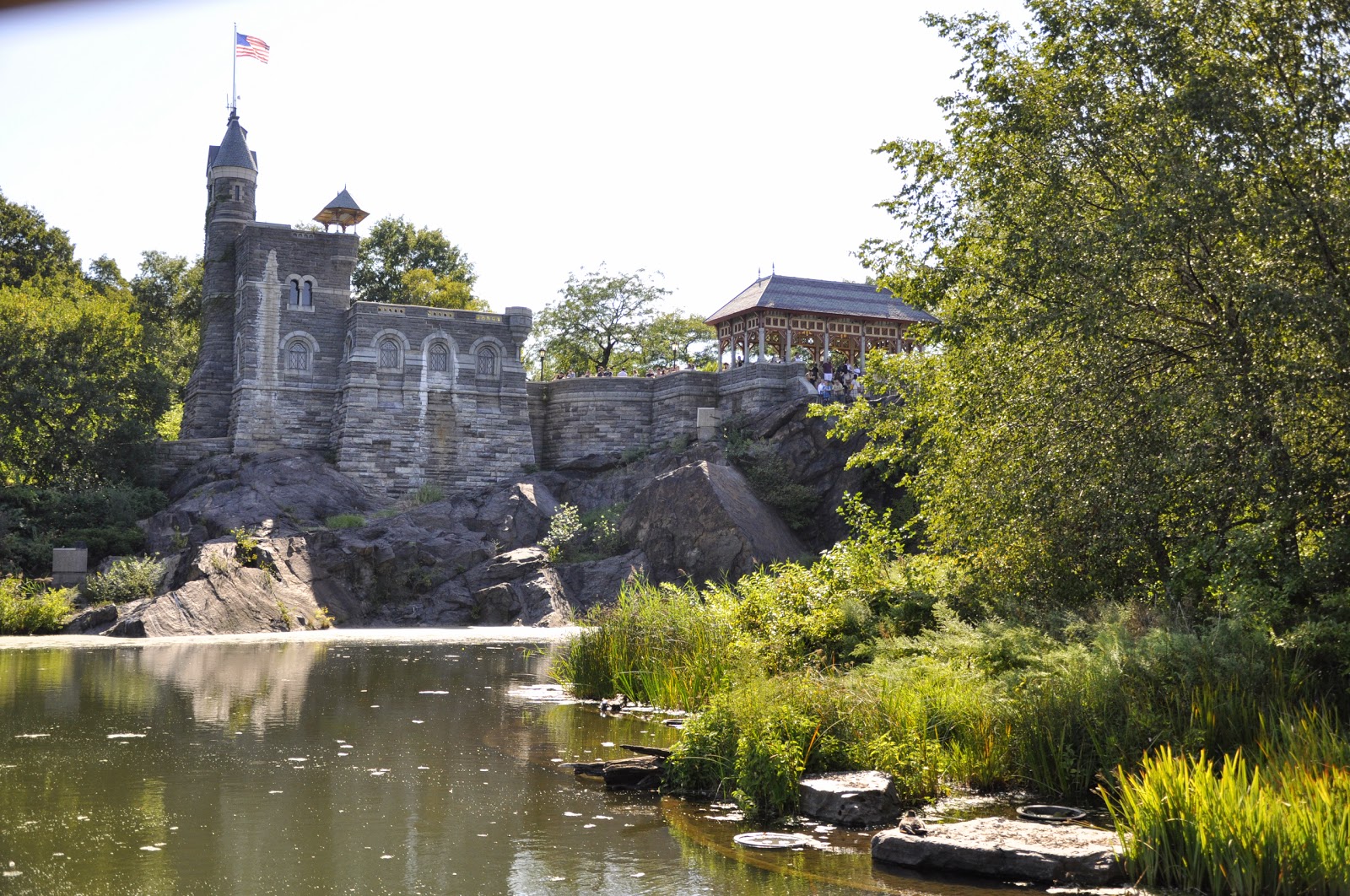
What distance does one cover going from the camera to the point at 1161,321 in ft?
46.9

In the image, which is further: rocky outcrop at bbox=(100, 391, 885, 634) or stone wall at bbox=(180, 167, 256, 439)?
stone wall at bbox=(180, 167, 256, 439)

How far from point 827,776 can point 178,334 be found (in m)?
55.9

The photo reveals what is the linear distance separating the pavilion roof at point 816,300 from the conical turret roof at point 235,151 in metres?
18.6

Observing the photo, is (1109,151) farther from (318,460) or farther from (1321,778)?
(318,460)

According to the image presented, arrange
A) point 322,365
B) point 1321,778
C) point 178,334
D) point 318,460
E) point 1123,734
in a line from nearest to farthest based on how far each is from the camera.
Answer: point 1321,778 → point 1123,734 → point 318,460 → point 322,365 → point 178,334

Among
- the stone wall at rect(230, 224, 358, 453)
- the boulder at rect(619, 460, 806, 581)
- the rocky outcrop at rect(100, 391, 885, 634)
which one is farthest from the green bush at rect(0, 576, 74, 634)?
the boulder at rect(619, 460, 806, 581)

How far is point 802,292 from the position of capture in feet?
155

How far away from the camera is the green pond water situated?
843cm

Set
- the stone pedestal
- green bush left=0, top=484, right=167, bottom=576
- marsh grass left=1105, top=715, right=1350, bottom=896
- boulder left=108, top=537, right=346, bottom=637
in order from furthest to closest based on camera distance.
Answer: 1. green bush left=0, top=484, right=167, bottom=576
2. the stone pedestal
3. boulder left=108, top=537, right=346, bottom=637
4. marsh grass left=1105, top=715, right=1350, bottom=896

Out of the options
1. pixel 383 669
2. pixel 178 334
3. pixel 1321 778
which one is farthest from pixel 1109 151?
pixel 178 334

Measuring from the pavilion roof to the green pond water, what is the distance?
28.8 m

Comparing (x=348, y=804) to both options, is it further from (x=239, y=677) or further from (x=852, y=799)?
(x=239, y=677)

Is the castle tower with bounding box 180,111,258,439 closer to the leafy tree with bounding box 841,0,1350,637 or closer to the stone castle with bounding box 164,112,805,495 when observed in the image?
the stone castle with bounding box 164,112,805,495

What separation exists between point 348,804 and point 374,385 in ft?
→ 114
